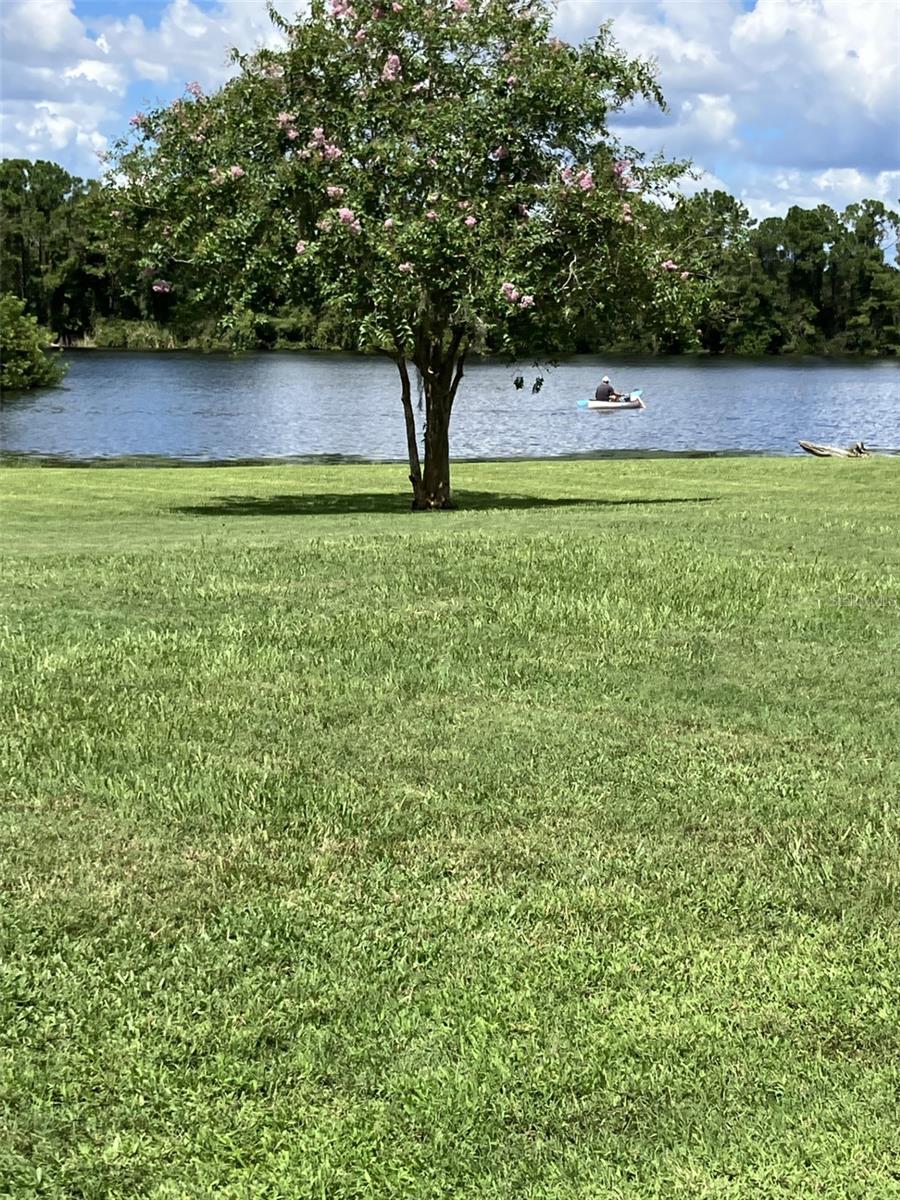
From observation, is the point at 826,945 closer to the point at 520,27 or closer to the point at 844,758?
the point at 844,758

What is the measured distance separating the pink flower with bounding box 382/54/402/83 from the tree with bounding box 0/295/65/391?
46810mm

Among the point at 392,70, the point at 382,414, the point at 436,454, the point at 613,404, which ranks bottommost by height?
the point at 382,414

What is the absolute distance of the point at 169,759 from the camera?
5.57 meters

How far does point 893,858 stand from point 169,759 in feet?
9.45

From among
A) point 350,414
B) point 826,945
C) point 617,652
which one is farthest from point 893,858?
point 350,414

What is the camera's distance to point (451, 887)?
4.49 meters

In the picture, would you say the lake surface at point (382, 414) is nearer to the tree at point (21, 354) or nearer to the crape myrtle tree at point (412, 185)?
the tree at point (21, 354)

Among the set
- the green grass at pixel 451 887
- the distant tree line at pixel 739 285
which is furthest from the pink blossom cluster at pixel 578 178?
the distant tree line at pixel 739 285

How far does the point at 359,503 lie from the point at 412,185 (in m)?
5.82

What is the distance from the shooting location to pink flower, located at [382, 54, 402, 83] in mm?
16719

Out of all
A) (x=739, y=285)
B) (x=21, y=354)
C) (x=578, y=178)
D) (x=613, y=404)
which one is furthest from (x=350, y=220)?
(x=739, y=285)

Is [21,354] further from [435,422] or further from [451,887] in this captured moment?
[451,887]

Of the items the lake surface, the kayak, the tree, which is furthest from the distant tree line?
the kayak

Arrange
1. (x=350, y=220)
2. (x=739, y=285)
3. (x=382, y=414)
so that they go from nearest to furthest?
(x=350, y=220) < (x=382, y=414) < (x=739, y=285)
